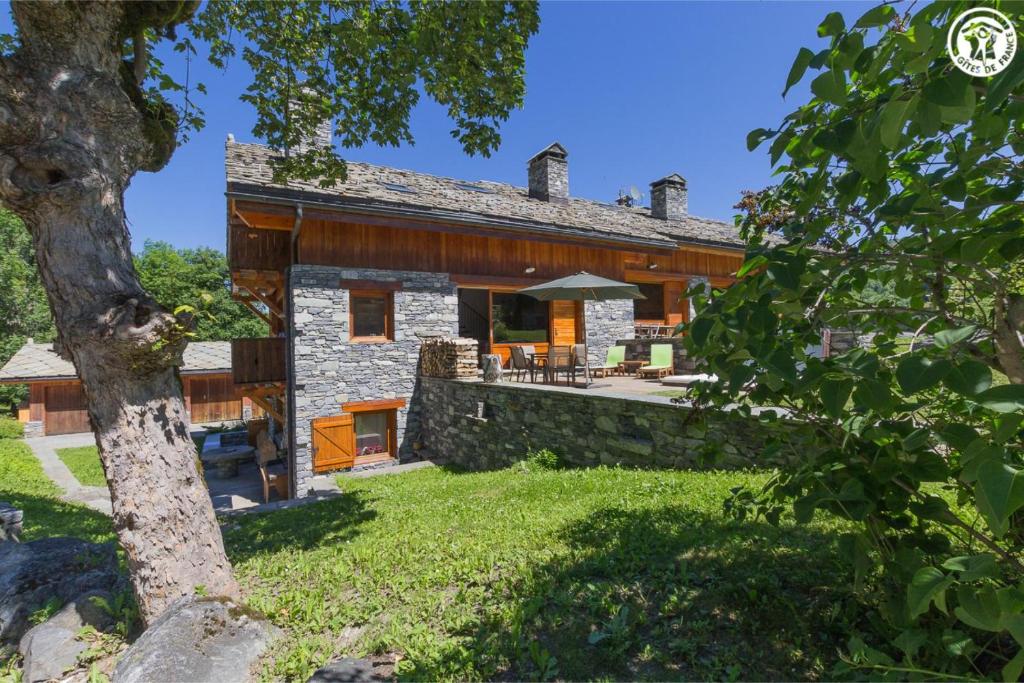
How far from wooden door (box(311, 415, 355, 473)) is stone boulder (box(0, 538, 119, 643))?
6450mm

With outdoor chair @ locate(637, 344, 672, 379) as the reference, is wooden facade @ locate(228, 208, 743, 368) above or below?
above

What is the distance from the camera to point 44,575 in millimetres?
3652

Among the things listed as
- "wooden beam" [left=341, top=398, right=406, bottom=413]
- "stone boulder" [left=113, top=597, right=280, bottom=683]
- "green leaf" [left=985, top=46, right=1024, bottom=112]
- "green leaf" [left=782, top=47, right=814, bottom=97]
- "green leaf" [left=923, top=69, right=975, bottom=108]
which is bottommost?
"stone boulder" [left=113, top=597, right=280, bottom=683]

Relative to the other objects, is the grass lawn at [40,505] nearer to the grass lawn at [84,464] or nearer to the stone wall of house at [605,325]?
the grass lawn at [84,464]

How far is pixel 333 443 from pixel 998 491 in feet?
37.0

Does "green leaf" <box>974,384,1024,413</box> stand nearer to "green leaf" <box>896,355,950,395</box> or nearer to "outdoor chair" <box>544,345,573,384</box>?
"green leaf" <box>896,355,950,395</box>

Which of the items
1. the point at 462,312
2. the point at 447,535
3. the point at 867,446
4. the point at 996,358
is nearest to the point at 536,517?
the point at 447,535

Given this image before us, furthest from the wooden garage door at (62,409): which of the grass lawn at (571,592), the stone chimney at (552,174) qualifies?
the grass lawn at (571,592)

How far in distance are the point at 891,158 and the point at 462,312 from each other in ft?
55.6

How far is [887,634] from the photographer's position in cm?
208

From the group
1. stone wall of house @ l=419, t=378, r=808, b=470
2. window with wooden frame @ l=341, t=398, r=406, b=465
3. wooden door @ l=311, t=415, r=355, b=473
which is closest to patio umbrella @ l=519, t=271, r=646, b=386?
stone wall of house @ l=419, t=378, r=808, b=470

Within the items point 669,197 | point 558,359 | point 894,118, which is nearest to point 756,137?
point 894,118

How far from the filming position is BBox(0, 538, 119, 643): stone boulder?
132 inches

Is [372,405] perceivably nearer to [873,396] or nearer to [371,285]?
[371,285]
